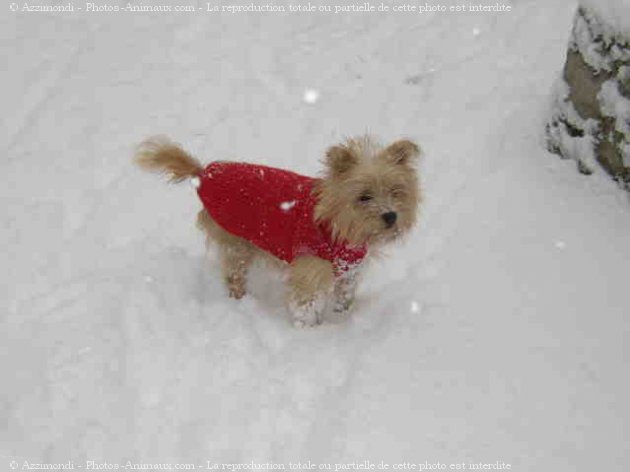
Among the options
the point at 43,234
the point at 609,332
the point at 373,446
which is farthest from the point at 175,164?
the point at 609,332

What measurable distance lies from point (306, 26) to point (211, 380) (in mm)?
5309

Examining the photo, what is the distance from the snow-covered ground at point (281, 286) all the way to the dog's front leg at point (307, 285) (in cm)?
17

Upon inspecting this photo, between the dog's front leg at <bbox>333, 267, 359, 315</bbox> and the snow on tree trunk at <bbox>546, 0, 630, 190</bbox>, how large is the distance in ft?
7.20

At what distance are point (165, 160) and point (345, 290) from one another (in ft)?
5.08

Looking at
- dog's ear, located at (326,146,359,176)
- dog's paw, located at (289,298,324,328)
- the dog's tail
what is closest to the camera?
dog's ear, located at (326,146,359,176)

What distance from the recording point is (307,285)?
4.41m

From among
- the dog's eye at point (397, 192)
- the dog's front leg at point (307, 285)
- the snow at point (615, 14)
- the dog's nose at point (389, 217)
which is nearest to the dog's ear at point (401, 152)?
the dog's eye at point (397, 192)

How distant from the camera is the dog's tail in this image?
454 centimetres

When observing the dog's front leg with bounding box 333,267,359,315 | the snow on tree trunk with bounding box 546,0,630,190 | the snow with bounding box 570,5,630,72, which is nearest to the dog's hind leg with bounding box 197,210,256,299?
the dog's front leg with bounding box 333,267,359,315

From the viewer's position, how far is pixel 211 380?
14.2 ft

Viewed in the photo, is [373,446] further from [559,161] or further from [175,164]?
[559,161]

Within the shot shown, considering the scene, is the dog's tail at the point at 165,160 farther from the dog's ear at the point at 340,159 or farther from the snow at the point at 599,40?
the snow at the point at 599,40

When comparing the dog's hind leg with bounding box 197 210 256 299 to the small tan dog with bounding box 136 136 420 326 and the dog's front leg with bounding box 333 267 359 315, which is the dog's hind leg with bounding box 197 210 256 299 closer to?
the small tan dog with bounding box 136 136 420 326

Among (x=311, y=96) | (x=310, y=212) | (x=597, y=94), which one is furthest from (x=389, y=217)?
(x=311, y=96)
